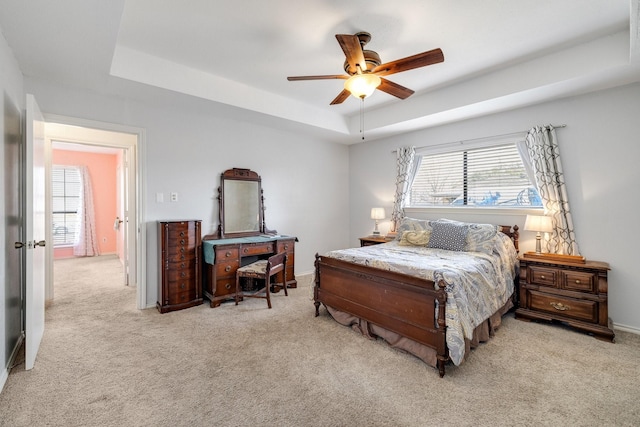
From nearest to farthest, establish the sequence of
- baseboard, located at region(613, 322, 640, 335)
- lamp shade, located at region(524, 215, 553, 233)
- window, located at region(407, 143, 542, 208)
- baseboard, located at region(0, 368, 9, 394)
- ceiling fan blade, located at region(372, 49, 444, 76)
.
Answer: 1. baseboard, located at region(0, 368, 9, 394)
2. ceiling fan blade, located at region(372, 49, 444, 76)
3. baseboard, located at region(613, 322, 640, 335)
4. lamp shade, located at region(524, 215, 553, 233)
5. window, located at region(407, 143, 542, 208)

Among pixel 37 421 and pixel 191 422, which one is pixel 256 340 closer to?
pixel 191 422

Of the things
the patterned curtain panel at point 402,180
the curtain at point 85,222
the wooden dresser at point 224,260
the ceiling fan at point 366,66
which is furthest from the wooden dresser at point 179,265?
the curtain at point 85,222

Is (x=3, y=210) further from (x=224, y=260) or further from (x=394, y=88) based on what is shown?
(x=394, y=88)

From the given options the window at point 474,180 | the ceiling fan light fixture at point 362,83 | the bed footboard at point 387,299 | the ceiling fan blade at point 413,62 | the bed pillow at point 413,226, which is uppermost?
the ceiling fan blade at point 413,62

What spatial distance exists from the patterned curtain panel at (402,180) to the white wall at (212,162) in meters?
1.19

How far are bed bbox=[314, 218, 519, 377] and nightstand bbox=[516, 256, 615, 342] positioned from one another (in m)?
0.18

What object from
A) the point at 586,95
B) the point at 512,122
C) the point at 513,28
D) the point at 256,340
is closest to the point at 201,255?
the point at 256,340

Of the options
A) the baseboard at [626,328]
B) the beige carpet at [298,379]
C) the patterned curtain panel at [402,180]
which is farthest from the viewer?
the patterned curtain panel at [402,180]

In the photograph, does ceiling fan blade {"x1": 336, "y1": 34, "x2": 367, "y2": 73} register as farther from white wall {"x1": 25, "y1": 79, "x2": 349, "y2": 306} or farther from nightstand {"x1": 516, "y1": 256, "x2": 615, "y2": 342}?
nightstand {"x1": 516, "y1": 256, "x2": 615, "y2": 342}

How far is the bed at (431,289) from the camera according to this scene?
7.27ft

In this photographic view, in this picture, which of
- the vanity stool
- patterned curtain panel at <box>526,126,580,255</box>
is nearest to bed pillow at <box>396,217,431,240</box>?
patterned curtain panel at <box>526,126,580,255</box>

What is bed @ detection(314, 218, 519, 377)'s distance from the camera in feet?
7.27

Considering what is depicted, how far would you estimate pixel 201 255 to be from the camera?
3775mm

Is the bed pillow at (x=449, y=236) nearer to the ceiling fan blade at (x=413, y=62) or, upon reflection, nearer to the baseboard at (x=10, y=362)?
the ceiling fan blade at (x=413, y=62)
